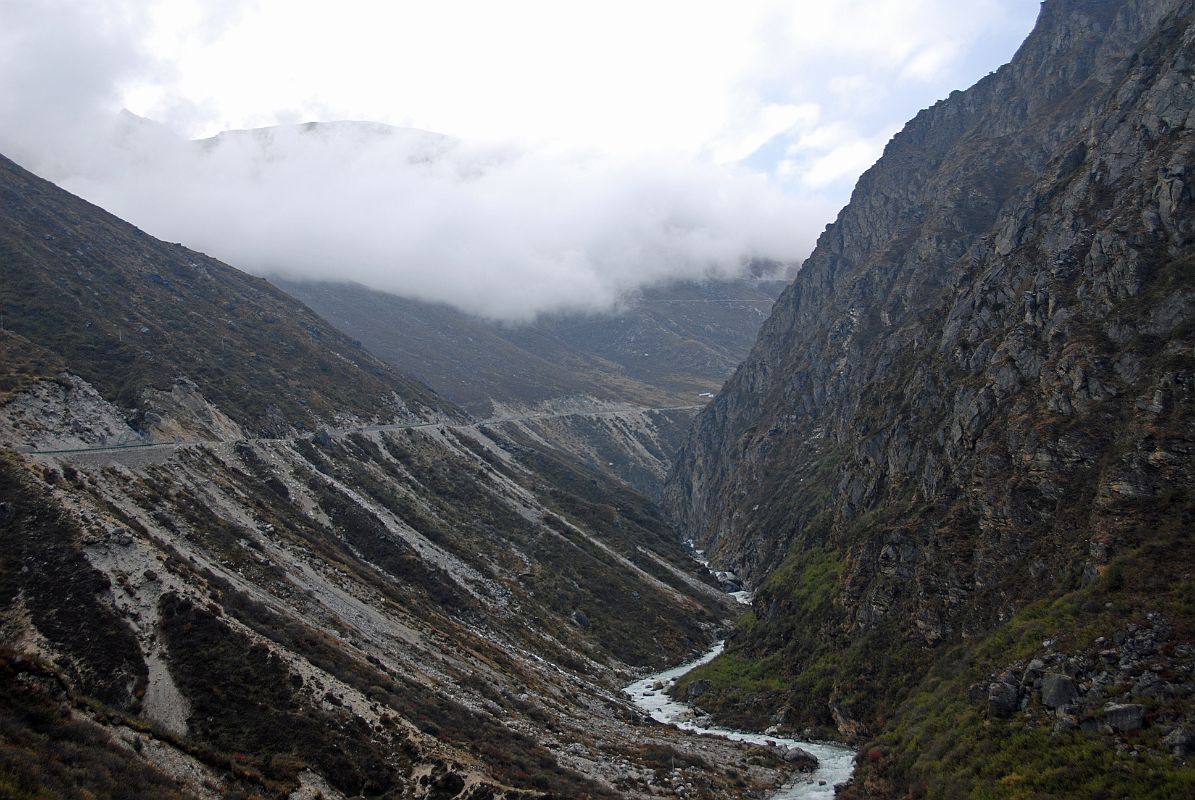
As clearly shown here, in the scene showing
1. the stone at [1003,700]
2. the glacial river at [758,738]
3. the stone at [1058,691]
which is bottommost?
the glacial river at [758,738]

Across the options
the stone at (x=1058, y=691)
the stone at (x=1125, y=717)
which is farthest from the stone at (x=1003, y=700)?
the stone at (x=1125, y=717)

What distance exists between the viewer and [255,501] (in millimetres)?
73375

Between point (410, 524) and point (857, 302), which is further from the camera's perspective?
point (857, 302)

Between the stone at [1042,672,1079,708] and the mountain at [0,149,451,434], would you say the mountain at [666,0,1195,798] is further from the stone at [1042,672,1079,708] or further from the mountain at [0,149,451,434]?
the mountain at [0,149,451,434]

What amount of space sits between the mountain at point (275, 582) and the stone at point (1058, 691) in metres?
19.2

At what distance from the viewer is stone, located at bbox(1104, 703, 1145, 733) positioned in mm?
23003

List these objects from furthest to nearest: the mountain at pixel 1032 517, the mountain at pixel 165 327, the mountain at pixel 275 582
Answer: the mountain at pixel 165 327 → the mountain at pixel 275 582 → the mountain at pixel 1032 517

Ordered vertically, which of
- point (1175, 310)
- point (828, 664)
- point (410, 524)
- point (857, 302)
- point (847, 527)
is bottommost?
point (410, 524)

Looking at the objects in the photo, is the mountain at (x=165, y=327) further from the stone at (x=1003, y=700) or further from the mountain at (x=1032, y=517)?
the stone at (x=1003, y=700)

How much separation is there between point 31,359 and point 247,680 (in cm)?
6432

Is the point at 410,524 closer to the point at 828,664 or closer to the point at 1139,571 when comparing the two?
the point at 828,664

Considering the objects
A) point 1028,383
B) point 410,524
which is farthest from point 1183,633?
point 410,524

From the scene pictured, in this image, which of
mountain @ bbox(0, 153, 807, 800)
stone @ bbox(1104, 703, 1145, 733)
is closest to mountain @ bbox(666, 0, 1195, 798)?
stone @ bbox(1104, 703, 1145, 733)

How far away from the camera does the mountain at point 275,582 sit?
103 feet
